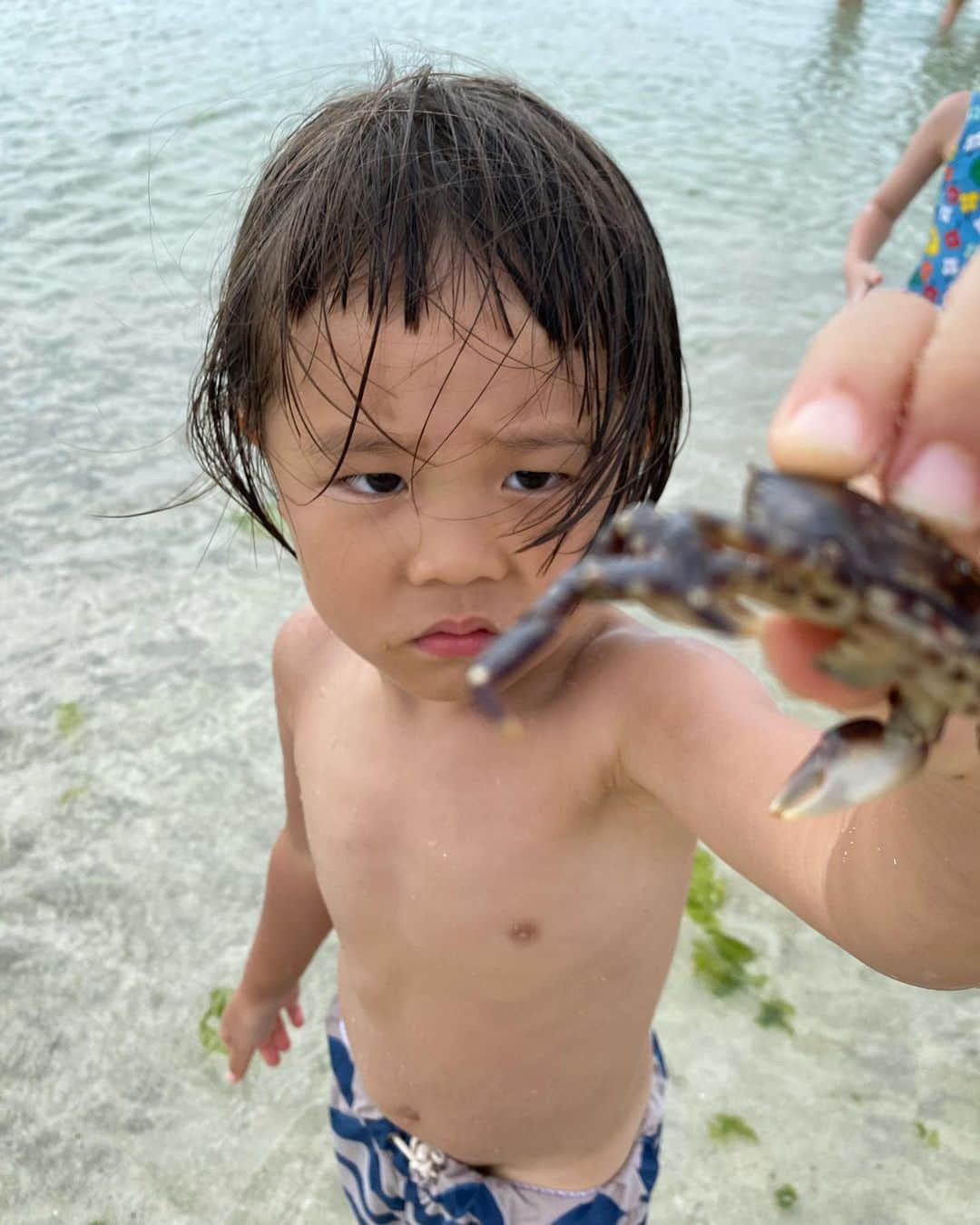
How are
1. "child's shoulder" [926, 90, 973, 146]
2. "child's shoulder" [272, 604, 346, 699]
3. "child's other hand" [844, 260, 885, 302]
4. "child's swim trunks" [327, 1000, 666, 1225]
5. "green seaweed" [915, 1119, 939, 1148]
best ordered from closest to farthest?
"child's swim trunks" [327, 1000, 666, 1225], "child's shoulder" [272, 604, 346, 699], "green seaweed" [915, 1119, 939, 1148], "child's shoulder" [926, 90, 973, 146], "child's other hand" [844, 260, 885, 302]

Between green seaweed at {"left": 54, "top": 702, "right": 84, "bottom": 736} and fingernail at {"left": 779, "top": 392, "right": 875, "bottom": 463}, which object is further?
green seaweed at {"left": 54, "top": 702, "right": 84, "bottom": 736}

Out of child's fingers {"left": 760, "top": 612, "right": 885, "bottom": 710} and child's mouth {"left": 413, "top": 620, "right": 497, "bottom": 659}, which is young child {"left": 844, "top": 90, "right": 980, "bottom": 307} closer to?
child's mouth {"left": 413, "top": 620, "right": 497, "bottom": 659}

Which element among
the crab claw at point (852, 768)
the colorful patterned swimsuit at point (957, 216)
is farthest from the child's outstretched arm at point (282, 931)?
the colorful patterned swimsuit at point (957, 216)

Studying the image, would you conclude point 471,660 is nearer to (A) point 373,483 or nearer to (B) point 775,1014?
(A) point 373,483

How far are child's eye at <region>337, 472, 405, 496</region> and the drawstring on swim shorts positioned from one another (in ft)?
3.95

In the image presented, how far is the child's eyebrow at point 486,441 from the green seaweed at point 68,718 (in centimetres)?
257

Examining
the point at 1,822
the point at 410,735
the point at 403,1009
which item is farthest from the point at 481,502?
the point at 1,822

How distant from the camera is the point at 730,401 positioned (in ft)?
17.8

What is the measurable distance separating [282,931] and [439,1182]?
2.08ft

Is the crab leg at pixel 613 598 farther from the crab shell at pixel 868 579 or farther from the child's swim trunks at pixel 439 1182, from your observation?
the child's swim trunks at pixel 439 1182

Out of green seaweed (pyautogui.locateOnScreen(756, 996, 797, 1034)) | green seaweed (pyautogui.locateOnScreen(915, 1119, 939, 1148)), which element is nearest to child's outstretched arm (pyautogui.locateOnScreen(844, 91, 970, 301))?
green seaweed (pyautogui.locateOnScreen(756, 996, 797, 1034))

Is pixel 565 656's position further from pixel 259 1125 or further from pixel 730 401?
pixel 730 401

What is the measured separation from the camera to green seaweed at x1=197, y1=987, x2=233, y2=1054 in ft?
9.25

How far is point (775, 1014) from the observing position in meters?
2.84
